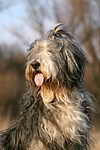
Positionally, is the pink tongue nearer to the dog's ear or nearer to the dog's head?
the dog's head

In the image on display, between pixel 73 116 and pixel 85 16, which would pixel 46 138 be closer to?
pixel 73 116

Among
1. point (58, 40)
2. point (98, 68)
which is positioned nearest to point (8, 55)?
point (98, 68)

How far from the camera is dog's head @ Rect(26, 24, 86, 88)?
8.58 feet

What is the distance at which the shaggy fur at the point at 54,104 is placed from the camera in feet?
8.43

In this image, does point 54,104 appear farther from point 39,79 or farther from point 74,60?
point 74,60

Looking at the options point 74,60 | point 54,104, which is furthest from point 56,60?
point 54,104

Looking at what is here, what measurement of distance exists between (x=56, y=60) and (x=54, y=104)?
0.53m

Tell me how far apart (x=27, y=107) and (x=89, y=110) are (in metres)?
0.78

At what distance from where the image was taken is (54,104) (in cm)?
268

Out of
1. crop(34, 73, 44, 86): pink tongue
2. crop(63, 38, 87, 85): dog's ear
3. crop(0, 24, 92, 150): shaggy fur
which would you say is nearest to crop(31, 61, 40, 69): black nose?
crop(0, 24, 92, 150): shaggy fur

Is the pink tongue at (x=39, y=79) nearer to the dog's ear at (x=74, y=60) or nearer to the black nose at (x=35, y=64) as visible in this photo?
the black nose at (x=35, y=64)

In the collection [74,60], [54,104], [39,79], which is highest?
[74,60]

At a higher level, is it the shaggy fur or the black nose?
the black nose

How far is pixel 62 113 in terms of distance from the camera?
2.60m
